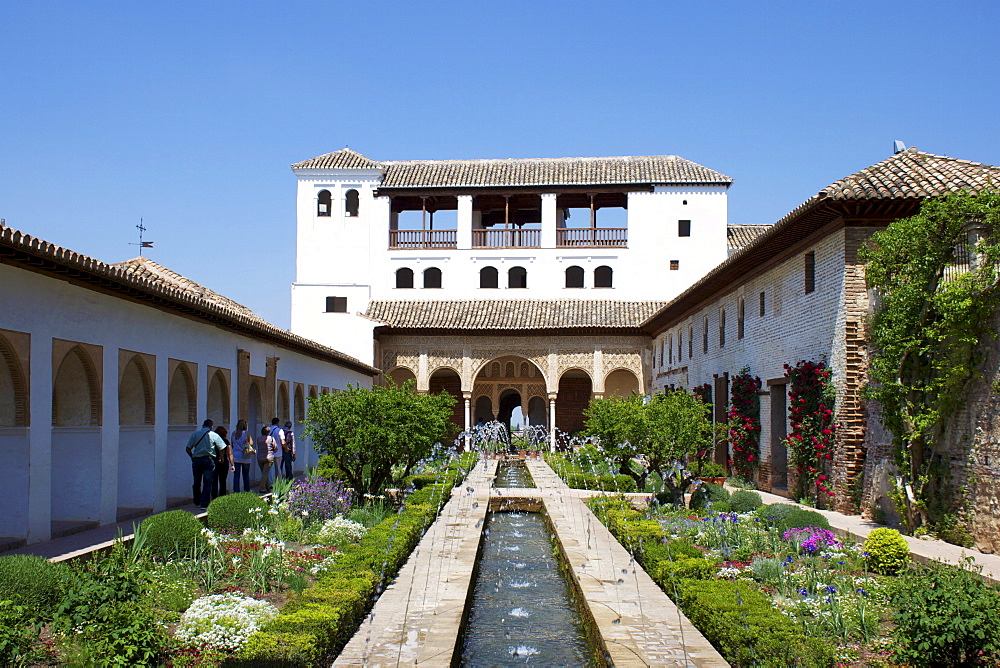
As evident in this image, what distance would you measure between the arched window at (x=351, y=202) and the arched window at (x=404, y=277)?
271 cm

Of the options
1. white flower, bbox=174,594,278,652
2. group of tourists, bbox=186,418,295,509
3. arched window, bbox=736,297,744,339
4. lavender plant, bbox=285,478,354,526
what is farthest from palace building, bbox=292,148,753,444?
white flower, bbox=174,594,278,652

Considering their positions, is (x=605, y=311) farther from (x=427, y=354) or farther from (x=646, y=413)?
(x=646, y=413)

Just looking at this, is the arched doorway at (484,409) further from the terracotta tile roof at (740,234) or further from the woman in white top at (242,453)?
the woman in white top at (242,453)

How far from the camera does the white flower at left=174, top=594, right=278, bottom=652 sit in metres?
6.54

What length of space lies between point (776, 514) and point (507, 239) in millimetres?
25506

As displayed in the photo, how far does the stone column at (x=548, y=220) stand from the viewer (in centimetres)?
3512

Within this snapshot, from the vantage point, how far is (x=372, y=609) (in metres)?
8.12

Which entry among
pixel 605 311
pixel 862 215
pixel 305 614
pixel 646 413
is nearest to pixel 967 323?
pixel 862 215

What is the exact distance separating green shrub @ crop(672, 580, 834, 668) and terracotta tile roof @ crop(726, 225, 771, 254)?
1172 inches

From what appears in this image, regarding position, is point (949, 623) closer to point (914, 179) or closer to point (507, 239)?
point (914, 179)

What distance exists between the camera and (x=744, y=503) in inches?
525

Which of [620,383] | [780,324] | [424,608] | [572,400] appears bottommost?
[424,608]

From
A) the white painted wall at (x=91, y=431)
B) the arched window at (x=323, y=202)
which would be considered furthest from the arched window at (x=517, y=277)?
the white painted wall at (x=91, y=431)

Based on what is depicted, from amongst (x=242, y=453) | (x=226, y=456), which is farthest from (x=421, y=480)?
(x=226, y=456)
